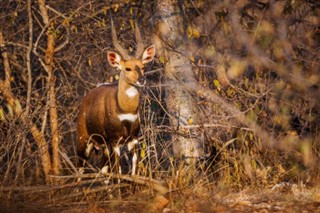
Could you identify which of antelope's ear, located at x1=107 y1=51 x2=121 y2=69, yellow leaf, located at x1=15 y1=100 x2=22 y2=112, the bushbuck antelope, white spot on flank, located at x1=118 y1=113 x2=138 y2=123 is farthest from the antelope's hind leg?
yellow leaf, located at x1=15 y1=100 x2=22 y2=112

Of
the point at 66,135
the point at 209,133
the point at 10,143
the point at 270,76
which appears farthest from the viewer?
the point at 66,135

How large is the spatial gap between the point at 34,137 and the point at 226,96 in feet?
7.92

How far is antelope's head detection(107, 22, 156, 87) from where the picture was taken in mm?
7477

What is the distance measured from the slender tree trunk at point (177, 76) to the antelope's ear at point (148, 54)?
17cm

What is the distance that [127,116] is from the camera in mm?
7574

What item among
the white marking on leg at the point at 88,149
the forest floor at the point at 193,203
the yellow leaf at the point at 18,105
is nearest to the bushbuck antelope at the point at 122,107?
the white marking on leg at the point at 88,149

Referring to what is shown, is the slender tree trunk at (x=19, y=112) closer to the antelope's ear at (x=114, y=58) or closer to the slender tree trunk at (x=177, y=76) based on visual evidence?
the antelope's ear at (x=114, y=58)

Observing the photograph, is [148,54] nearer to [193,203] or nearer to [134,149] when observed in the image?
[134,149]

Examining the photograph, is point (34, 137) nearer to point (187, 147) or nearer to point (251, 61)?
point (187, 147)

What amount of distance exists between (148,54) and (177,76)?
0.49m

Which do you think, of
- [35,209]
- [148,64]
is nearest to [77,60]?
[148,64]

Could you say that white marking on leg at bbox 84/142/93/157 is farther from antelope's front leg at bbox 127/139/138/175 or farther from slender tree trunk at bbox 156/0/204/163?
slender tree trunk at bbox 156/0/204/163

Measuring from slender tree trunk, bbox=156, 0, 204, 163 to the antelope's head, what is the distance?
23 centimetres

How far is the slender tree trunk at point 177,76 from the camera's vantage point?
7.65 m
